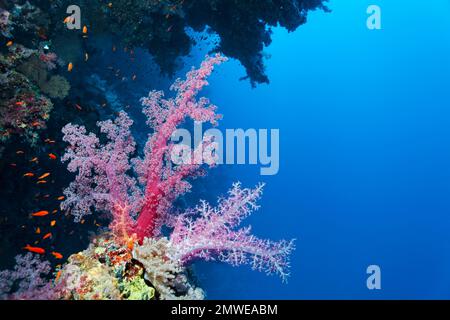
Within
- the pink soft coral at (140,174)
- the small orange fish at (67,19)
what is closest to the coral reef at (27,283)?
the pink soft coral at (140,174)

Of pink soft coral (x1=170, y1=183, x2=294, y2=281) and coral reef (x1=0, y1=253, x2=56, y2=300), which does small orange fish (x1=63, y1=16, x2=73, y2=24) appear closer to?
coral reef (x1=0, y1=253, x2=56, y2=300)

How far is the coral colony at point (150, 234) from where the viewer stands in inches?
119

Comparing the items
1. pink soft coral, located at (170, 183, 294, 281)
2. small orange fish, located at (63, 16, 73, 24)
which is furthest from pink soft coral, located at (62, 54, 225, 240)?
small orange fish, located at (63, 16, 73, 24)

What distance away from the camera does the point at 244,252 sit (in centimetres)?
361

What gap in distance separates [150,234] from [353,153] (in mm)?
96756

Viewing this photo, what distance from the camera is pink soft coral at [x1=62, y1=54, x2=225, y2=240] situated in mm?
3748

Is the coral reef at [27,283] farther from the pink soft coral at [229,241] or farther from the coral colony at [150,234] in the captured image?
the pink soft coral at [229,241]

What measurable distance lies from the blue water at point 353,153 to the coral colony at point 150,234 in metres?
19.0

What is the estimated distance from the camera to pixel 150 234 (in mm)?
3707

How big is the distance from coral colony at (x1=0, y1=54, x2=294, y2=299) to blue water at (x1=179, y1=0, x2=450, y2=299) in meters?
A: 19.0

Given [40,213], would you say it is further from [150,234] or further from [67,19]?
[67,19]

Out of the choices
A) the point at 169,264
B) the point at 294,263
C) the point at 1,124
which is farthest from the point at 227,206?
the point at 294,263

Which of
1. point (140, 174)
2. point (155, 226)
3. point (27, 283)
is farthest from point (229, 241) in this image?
point (27, 283)

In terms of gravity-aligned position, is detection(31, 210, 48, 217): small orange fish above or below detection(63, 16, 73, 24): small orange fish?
below
